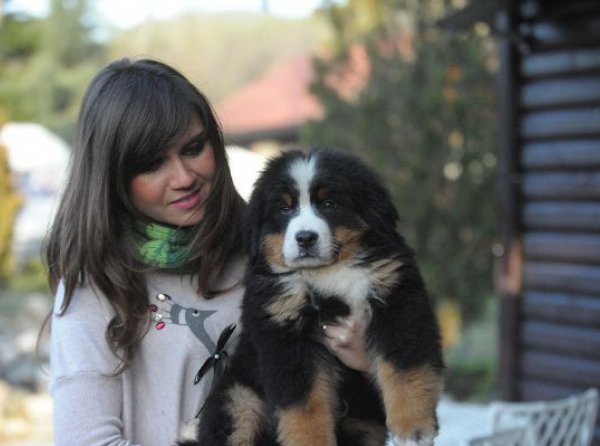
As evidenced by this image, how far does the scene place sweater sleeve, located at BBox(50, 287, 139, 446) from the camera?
210cm

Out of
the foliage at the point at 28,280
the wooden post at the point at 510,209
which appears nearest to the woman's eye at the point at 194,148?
the wooden post at the point at 510,209

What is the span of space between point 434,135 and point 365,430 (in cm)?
595

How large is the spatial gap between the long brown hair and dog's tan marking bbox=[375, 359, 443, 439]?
0.63 metres

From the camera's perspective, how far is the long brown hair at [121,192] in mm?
2246

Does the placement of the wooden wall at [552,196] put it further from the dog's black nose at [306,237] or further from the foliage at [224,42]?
the foliage at [224,42]

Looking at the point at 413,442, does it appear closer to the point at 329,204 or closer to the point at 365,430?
the point at 365,430

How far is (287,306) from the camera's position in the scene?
2.20 m

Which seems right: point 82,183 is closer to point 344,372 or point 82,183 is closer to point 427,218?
point 344,372

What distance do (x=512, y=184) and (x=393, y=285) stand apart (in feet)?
9.85

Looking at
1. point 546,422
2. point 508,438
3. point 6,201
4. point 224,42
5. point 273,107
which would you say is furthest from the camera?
point 224,42

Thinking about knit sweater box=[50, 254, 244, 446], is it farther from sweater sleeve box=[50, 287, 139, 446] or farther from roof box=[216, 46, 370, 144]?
roof box=[216, 46, 370, 144]

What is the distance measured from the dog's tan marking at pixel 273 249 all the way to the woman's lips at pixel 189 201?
0.80ft

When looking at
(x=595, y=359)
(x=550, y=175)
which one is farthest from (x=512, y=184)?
(x=595, y=359)

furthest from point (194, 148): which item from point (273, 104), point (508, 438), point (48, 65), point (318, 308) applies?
point (48, 65)
